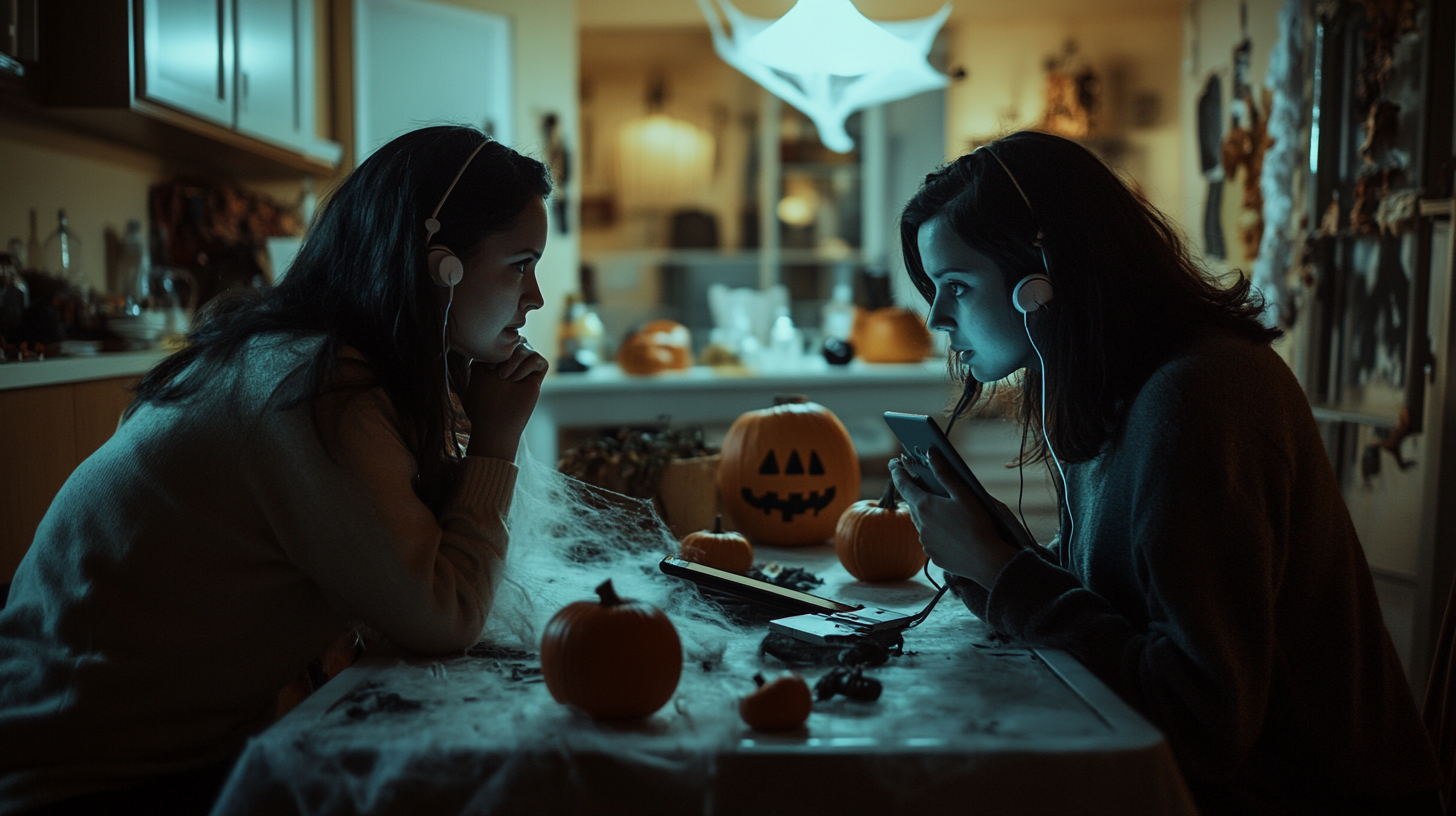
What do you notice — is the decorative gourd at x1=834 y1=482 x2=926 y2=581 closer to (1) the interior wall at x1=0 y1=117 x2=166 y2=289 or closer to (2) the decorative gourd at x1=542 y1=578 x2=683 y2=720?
(2) the decorative gourd at x1=542 y1=578 x2=683 y2=720

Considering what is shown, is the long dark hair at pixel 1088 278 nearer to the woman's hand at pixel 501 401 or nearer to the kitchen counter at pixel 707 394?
the woman's hand at pixel 501 401

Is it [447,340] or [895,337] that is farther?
Result: [895,337]

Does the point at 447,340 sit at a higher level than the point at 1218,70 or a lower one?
lower

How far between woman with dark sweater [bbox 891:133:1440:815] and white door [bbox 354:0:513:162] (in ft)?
9.43

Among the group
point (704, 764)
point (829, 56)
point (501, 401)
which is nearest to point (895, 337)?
point (829, 56)

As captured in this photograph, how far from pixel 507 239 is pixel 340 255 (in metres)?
0.20

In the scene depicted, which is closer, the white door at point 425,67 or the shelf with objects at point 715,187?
the white door at point 425,67

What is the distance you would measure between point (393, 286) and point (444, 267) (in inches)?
2.4

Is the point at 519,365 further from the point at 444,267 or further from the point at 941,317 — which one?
the point at 941,317

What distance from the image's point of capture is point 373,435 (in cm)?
99

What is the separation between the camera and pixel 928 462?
1155 millimetres

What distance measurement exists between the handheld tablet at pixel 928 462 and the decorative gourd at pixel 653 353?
2.71 metres

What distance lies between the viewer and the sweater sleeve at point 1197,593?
90 centimetres

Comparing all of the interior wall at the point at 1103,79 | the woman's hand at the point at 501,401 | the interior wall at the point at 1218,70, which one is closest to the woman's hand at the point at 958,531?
the woman's hand at the point at 501,401
